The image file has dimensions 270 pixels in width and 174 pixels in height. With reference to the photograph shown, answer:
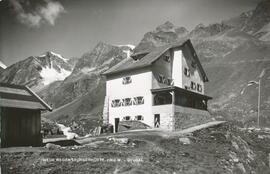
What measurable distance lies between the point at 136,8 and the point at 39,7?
15.2 feet

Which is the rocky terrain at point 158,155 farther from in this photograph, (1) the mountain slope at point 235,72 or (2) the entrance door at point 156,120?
(1) the mountain slope at point 235,72

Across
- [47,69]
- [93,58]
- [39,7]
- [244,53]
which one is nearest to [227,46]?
[244,53]

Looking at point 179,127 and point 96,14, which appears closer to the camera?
point 96,14

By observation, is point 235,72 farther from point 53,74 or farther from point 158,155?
point 53,74

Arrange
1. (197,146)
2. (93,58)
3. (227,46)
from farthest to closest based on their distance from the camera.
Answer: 1. (93,58)
2. (227,46)
3. (197,146)

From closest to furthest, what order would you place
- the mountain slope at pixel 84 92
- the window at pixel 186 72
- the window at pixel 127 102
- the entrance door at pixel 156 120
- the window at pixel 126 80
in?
the entrance door at pixel 156 120 → the window at pixel 127 102 → the window at pixel 126 80 → the window at pixel 186 72 → the mountain slope at pixel 84 92

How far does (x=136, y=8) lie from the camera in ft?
47.2

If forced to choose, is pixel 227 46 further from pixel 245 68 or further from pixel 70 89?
pixel 70 89

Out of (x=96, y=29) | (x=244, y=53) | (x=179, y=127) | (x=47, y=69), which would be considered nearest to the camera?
(x=96, y=29)

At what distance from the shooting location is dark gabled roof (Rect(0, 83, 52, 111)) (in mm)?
15744

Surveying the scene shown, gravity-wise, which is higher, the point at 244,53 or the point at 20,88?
the point at 244,53

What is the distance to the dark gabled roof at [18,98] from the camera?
15744mm

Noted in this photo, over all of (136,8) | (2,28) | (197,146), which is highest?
(136,8)

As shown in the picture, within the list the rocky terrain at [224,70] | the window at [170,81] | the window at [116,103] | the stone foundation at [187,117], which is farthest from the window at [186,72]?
the window at [116,103]
